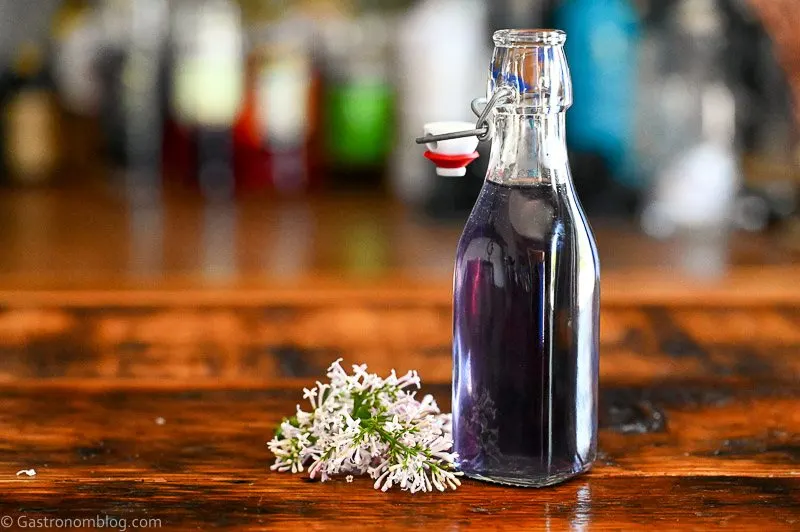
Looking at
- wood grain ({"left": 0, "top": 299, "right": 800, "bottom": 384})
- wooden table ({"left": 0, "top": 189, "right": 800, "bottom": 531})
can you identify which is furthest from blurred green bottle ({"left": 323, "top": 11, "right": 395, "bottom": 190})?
wood grain ({"left": 0, "top": 299, "right": 800, "bottom": 384})

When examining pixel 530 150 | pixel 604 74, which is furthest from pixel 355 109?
pixel 530 150

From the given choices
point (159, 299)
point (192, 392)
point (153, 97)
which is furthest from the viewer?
point (153, 97)

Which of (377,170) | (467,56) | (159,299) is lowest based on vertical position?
(159,299)

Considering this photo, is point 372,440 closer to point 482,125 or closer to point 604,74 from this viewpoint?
point 482,125

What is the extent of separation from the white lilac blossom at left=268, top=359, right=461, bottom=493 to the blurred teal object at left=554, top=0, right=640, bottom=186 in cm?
120

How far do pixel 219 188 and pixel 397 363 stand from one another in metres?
1.08

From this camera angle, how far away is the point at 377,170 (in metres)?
1.93

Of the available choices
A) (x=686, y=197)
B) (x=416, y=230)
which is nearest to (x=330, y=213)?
(x=416, y=230)

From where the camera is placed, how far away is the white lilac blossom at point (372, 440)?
1.84 ft

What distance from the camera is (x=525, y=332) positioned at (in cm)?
56

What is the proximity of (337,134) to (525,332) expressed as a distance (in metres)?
1.38

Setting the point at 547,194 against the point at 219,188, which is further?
the point at 219,188

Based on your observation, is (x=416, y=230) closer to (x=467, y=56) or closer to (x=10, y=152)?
(x=467, y=56)

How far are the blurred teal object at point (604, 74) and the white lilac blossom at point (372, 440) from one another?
1196mm
